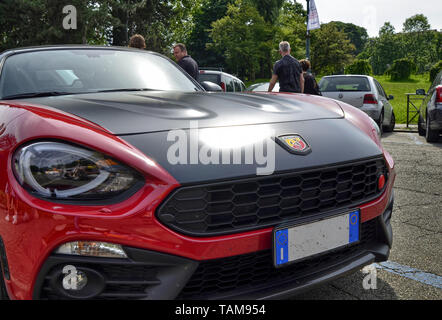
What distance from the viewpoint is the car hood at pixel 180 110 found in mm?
1827

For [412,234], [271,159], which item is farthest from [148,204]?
[412,234]

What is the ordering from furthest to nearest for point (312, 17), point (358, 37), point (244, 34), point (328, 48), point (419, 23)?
point (358, 37)
point (419, 23)
point (244, 34)
point (328, 48)
point (312, 17)

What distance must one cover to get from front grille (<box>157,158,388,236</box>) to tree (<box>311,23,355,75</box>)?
137ft

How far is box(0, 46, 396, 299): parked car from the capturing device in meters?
1.51

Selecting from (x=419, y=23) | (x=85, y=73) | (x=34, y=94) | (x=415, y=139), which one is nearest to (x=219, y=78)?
(x=415, y=139)

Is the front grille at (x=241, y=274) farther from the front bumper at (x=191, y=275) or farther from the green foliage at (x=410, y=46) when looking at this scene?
the green foliage at (x=410, y=46)

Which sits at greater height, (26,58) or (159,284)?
(26,58)

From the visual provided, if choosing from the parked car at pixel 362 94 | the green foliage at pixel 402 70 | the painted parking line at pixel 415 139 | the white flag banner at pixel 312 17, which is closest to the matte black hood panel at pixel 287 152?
the painted parking line at pixel 415 139

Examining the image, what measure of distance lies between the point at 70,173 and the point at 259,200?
2.22 ft

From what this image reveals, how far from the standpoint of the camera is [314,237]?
71.0 inches

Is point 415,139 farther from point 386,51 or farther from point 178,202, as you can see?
point 386,51
